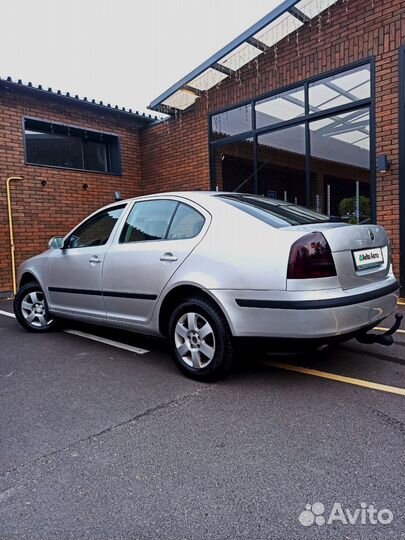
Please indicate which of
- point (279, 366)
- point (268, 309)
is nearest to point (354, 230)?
point (268, 309)

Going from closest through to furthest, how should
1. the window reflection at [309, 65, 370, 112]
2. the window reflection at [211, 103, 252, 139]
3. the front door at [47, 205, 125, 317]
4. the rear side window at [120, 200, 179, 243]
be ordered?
the rear side window at [120, 200, 179, 243], the front door at [47, 205, 125, 317], the window reflection at [309, 65, 370, 112], the window reflection at [211, 103, 252, 139]

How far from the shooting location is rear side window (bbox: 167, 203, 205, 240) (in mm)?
3653

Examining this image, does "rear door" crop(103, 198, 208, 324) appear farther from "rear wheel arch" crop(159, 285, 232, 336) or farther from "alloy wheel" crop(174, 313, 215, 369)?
"alloy wheel" crop(174, 313, 215, 369)

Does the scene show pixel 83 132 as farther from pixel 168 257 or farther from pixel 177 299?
pixel 177 299

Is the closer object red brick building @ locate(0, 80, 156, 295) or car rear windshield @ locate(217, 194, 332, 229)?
car rear windshield @ locate(217, 194, 332, 229)

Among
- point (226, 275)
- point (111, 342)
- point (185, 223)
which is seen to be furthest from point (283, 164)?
point (226, 275)

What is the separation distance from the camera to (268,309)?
10.1 feet

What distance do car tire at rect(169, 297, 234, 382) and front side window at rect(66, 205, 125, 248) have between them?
1.43 metres

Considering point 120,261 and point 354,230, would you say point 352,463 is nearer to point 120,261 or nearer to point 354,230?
point 354,230

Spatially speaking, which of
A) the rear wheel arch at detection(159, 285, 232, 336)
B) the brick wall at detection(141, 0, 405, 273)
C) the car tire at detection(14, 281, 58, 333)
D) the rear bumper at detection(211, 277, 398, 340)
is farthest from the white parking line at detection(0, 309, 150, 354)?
the brick wall at detection(141, 0, 405, 273)

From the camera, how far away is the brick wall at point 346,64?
6.44 m

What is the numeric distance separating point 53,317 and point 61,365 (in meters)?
1.40

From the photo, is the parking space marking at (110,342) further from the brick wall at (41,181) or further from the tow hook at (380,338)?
the brick wall at (41,181)

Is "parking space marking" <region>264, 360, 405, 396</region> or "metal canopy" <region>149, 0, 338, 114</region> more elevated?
"metal canopy" <region>149, 0, 338, 114</region>
